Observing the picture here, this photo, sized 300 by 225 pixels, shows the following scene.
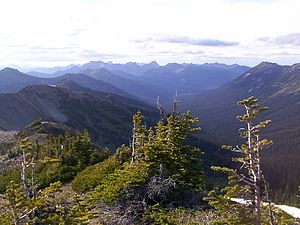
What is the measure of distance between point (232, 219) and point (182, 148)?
16.5 metres

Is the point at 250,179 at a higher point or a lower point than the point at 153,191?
higher

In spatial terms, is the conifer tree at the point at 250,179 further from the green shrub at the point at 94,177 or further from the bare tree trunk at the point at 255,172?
the green shrub at the point at 94,177

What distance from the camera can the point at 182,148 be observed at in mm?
32312

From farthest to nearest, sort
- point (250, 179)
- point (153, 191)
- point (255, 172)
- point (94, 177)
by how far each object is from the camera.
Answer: point (94, 177) < point (153, 191) < point (250, 179) < point (255, 172)

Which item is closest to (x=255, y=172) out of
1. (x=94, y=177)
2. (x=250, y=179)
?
(x=250, y=179)

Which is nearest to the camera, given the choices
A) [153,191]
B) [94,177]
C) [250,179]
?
[250,179]

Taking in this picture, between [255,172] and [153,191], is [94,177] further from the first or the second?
[255,172]

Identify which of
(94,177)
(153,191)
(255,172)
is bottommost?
(94,177)

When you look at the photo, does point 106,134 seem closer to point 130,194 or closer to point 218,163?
point 218,163

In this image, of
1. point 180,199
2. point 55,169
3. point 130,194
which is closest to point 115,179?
point 130,194

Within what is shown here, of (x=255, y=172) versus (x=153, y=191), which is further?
(x=153, y=191)

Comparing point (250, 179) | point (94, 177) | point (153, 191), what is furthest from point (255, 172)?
point (94, 177)

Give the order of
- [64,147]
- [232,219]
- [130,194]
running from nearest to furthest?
[232,219] → [130,194] → [64,147]

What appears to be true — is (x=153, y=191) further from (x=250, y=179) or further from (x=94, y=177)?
(x=250, y=179)
